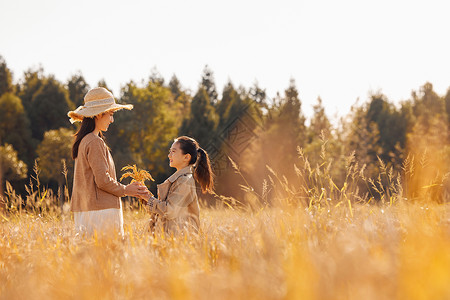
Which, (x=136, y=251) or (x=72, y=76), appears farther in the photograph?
(x=72, y=76)

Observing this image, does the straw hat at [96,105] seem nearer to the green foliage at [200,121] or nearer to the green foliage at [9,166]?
the green foliage at [9,166]

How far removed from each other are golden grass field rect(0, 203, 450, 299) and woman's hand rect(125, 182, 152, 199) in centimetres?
107

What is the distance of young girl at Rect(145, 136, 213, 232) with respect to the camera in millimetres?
4582

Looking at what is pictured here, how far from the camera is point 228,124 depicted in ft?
96.0

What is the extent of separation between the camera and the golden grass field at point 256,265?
1914mm

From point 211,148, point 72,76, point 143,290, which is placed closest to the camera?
point 143,290

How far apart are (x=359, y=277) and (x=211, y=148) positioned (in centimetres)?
2471

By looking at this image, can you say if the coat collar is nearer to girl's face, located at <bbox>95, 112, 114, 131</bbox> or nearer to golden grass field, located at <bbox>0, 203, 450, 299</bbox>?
girl's face, located at <bbox>95, 112, 114, 131</bbox>

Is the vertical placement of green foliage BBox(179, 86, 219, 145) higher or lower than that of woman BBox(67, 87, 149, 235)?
higher

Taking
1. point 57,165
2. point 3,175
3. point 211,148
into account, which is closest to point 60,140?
point 57,165

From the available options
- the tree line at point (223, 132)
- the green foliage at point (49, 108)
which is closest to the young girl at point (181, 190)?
the tree line at point (223, 132)

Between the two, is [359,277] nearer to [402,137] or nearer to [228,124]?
[228,124]

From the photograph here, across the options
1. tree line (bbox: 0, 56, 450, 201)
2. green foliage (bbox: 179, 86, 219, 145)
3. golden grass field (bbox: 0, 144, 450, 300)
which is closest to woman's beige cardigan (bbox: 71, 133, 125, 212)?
golden grass field (bbox: 0, 144, 450, 300)

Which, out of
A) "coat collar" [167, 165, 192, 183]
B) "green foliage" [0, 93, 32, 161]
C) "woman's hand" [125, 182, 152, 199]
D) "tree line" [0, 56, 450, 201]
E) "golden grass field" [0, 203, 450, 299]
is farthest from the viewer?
"green foliage" [0, 93, 32, 161]
